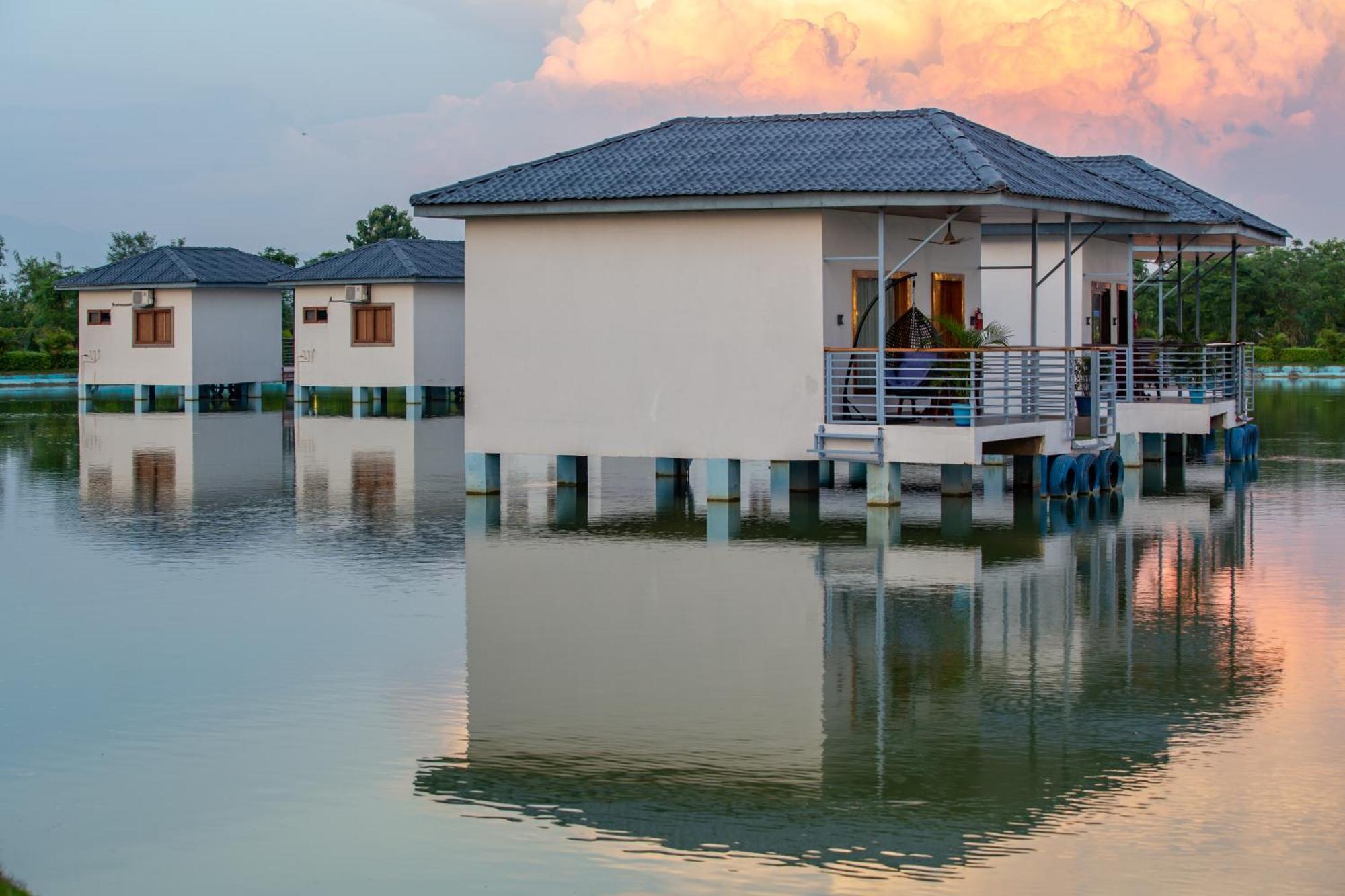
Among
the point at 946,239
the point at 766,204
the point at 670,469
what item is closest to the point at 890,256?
the point at 946,239

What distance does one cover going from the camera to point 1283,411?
A: 4084 cm

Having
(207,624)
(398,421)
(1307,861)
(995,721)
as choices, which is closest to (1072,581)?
(995,721)

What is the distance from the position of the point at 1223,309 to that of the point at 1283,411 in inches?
885

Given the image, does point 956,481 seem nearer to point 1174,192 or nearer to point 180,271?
point 1174,192

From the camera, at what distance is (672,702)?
9.96m

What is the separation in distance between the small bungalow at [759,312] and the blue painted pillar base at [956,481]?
34mm

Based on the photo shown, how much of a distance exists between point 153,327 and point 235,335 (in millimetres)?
2149

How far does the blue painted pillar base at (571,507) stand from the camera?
1855 centimetres

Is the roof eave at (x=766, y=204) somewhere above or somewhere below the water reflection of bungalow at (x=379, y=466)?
above

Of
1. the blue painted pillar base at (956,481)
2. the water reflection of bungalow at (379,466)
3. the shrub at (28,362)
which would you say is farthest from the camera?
the shrub at (28,362)

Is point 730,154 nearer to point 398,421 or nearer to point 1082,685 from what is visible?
point 1082,685

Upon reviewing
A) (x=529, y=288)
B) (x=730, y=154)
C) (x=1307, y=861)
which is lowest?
(x=1307, y=861)

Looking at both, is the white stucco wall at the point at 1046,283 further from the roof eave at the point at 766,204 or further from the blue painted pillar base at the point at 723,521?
the blue painted pillar base at the point at 723,521

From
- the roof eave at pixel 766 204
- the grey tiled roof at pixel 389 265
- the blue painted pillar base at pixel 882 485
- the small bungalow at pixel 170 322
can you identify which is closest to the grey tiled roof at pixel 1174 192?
the roof eave at pixel 766 204
